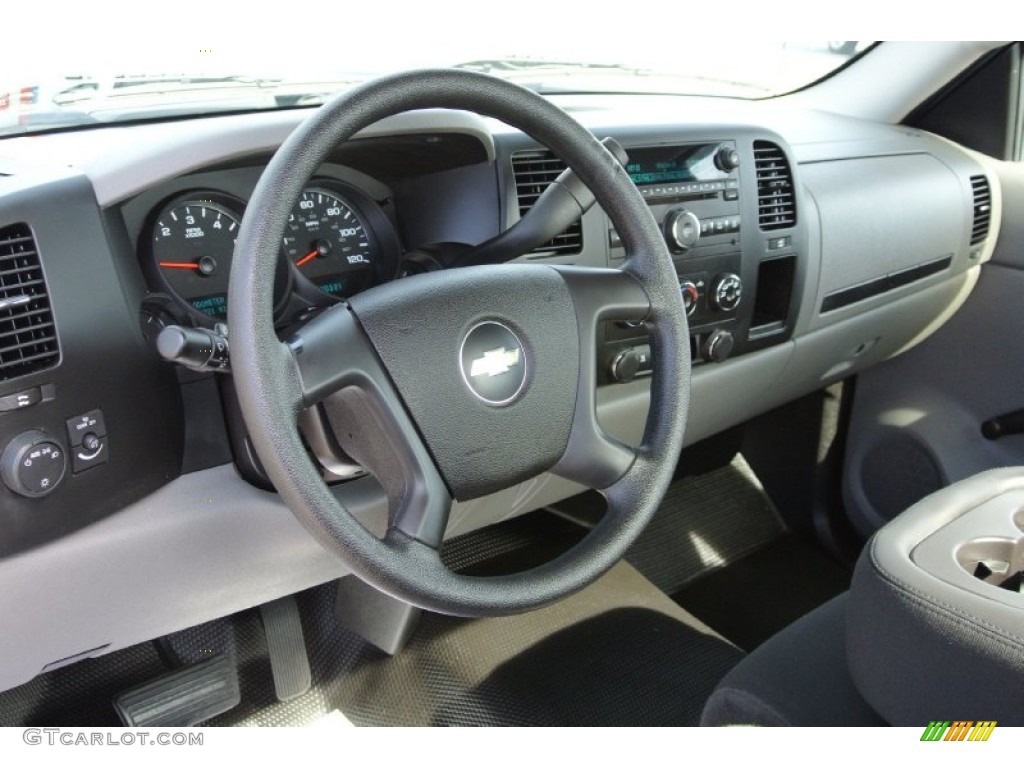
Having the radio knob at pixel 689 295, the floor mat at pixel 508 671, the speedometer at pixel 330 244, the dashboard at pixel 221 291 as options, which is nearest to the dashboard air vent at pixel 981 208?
the dashboard at pixel 221 291

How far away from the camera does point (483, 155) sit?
1405 mm

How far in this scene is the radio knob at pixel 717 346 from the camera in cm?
173

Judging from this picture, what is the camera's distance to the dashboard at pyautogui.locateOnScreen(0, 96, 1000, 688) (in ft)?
3.49

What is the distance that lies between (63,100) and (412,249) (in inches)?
21.0

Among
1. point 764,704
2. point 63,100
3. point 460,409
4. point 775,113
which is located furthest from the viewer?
point 775,113

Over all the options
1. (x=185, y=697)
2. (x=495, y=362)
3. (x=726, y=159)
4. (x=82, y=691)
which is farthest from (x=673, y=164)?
(x=82, y=691)

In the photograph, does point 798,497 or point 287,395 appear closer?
point 287,395

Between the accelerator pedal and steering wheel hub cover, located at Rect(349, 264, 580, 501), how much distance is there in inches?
31.7

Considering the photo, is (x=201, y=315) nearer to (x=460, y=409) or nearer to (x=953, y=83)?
(x=460, y=409)

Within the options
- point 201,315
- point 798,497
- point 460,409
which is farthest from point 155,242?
point 798,497

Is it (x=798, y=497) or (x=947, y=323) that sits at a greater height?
(x=947, y=323)

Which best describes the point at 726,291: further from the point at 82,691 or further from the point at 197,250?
the point at 82,691

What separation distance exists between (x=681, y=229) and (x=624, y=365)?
256 millimetres
